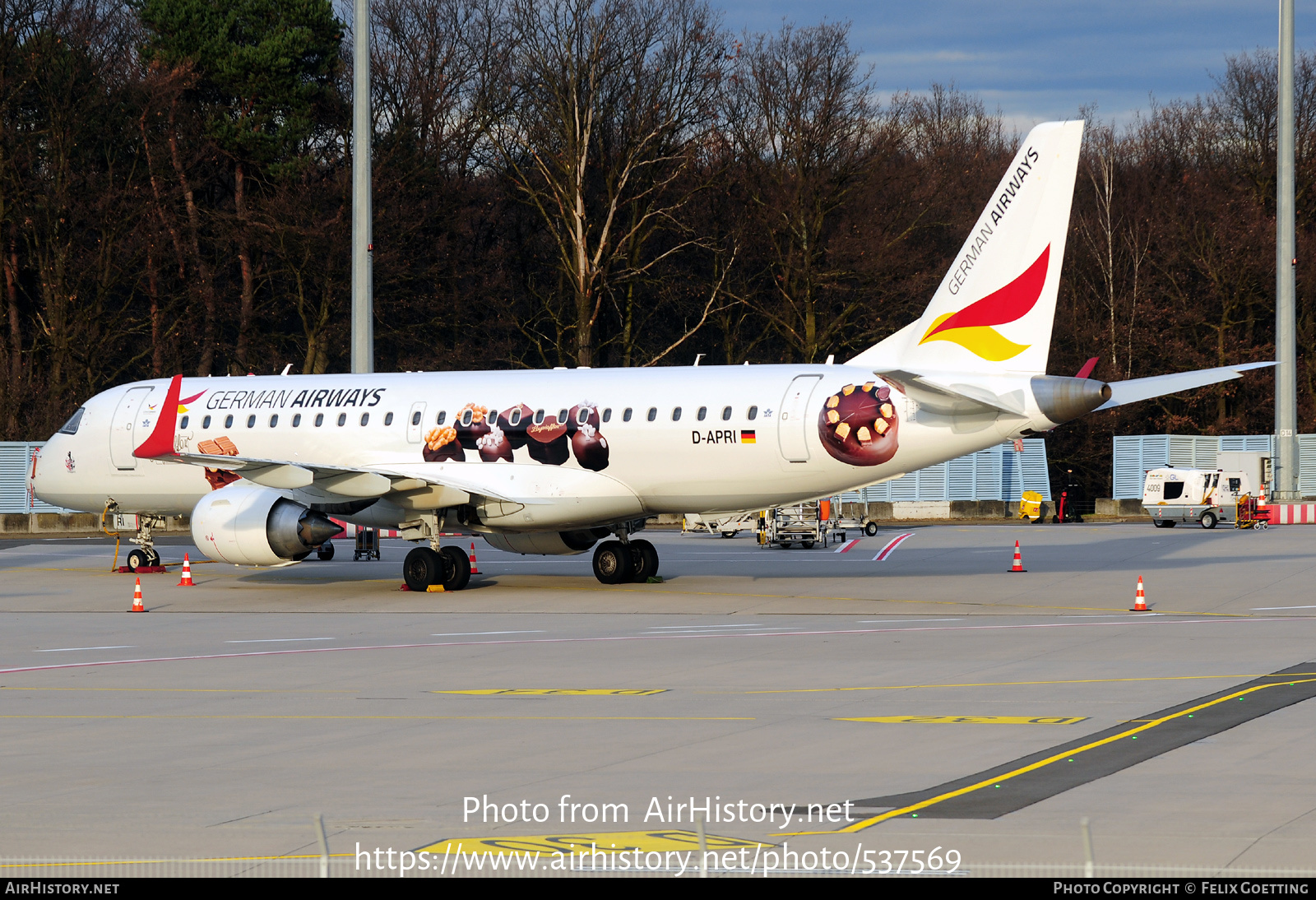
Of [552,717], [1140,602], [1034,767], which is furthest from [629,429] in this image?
[1034,767]

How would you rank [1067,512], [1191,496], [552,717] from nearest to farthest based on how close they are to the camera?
[552,717]
[1191,496]
[1067,512]

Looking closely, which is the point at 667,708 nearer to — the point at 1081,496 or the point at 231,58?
the point at 231,58

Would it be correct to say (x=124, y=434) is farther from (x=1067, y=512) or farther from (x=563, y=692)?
(x=1067, y=512)

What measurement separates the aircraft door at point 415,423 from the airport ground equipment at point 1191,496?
28953mm

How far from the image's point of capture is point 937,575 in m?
29.7

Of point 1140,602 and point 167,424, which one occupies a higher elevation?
point 167,424

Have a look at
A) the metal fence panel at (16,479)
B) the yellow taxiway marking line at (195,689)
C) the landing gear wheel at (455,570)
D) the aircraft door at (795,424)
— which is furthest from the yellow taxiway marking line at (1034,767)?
the metal fence panel at (16,479)

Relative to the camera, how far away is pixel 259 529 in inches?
1043

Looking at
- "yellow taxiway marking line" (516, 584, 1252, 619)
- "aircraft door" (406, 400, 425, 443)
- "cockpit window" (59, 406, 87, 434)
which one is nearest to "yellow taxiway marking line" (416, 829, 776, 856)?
"yellow taxiway marking line" (516, 584, 1252, 619)

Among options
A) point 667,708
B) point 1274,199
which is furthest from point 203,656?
point 1274,199

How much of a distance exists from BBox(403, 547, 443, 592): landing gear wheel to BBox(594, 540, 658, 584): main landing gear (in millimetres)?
3071

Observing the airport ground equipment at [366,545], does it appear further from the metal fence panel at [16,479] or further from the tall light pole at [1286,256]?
the tall light pole at [1286,256]

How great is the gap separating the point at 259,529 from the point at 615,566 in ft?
21.3

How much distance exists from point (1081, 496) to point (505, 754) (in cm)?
5500
